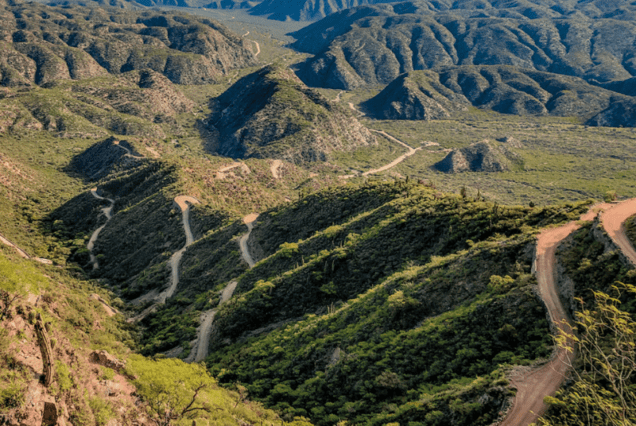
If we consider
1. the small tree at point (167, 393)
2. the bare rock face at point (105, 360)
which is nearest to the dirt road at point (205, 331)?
the small tree at point (167, 393)

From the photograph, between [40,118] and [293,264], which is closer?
[293,264]

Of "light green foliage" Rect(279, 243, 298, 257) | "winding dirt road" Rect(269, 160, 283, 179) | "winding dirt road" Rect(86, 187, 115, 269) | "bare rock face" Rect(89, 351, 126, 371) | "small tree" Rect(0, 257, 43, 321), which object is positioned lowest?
"winding dirt road" Rect(269, 160, 283, 179)

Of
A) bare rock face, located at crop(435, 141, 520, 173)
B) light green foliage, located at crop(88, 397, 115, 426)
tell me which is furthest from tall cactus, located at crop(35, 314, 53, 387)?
bare rock face, located at crop(435, 141, 520, 173)

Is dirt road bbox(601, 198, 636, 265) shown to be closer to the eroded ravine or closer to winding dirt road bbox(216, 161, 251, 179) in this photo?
the eroded ravine

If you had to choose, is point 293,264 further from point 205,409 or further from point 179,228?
point 179,228

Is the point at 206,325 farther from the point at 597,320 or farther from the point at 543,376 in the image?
the point at 597,320

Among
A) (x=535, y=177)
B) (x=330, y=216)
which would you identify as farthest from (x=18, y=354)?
(x=535, y=177)
